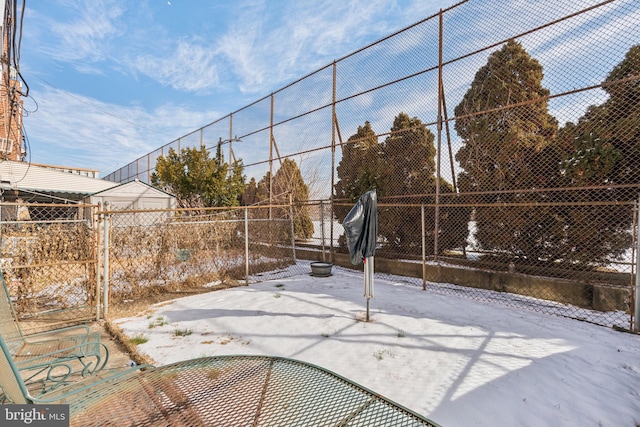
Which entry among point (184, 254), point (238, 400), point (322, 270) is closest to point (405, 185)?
point (322, 270)

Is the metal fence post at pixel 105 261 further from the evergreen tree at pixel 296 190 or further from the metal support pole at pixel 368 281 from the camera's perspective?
the evergreen tree at pixel 296 190

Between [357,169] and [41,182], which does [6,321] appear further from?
[41,182]

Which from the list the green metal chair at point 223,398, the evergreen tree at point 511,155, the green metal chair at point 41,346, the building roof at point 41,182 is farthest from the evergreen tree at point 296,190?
the green metal chair at point 223,398

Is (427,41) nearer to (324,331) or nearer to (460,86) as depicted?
(460,86)

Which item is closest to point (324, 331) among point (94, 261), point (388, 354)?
point (388, 354)

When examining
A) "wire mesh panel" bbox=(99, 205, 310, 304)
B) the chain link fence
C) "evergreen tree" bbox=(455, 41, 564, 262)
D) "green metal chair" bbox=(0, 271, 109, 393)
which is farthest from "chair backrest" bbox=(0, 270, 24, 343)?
"evergreen tree" bbox=(455, 41, 564, 262)

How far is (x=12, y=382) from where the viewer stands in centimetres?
137

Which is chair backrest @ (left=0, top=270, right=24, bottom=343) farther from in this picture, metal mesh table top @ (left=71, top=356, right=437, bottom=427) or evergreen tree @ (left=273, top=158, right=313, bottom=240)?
evergreen tree @ (left=273, top=158, right=313, bottom=240)

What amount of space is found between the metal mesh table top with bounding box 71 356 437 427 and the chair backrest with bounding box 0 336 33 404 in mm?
217

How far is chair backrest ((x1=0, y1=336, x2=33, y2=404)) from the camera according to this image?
1303 millimetres

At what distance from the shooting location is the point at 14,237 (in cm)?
467

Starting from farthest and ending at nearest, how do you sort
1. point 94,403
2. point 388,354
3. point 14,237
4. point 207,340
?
point 14,237 < point 207,340 < point 388,354 < point 94,403

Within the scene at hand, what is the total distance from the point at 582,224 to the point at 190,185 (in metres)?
12.4

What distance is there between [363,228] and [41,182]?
15.4 meters
